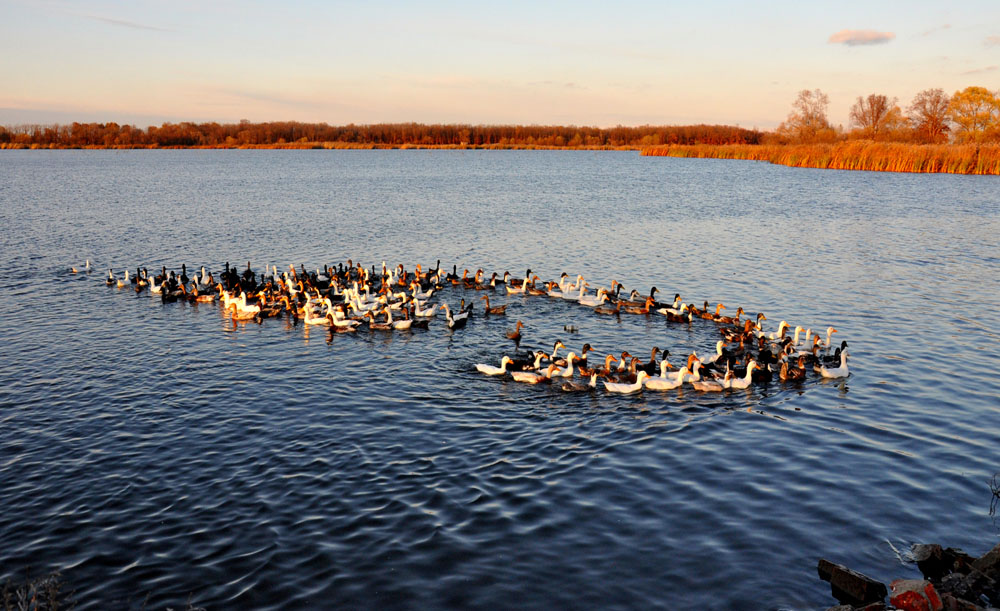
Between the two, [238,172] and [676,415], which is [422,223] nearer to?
[676,415]

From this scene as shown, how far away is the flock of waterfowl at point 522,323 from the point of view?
18.8 meters

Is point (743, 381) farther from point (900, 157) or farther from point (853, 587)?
point (900, 157)

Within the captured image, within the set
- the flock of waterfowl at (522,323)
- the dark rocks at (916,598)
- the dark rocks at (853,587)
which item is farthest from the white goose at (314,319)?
the dark rocks at (916,598)

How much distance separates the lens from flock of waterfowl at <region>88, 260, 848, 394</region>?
18.8m

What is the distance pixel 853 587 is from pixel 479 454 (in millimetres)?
7225

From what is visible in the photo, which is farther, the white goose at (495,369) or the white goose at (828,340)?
the white goose at (828,340)

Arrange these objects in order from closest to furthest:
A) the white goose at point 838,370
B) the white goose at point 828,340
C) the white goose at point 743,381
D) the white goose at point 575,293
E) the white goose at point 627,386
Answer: the white goose at point 627,386 → the white goose at point 743,381 → the white goose at point 838,370 → the white goose at point 828,340 → the white goose at point 575,293

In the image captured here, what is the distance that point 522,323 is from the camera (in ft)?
79.5

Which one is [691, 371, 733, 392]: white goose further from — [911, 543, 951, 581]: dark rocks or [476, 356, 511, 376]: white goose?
[911, 543, 951, 581]: dark rocks

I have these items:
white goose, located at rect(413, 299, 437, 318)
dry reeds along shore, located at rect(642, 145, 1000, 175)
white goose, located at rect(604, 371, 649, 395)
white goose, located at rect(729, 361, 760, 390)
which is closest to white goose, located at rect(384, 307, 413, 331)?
white goose, located at rect(413, 299, 437, 318)

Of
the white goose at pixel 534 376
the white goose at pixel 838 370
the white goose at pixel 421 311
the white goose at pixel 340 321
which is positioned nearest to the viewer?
the white goose at pixel 534 376

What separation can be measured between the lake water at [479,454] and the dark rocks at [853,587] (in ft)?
0.66

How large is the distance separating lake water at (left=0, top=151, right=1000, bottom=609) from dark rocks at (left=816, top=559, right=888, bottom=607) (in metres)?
0.20

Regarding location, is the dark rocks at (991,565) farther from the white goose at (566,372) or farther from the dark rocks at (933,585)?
the white goose at (566,372)
